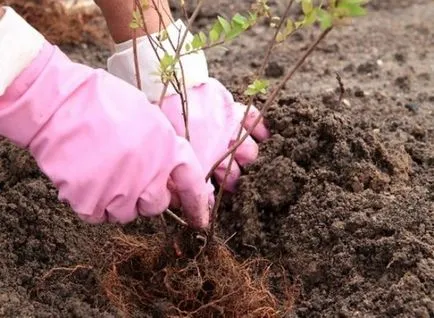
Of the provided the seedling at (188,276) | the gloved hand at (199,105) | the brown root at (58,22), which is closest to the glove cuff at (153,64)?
the gloved hand at (199,105)

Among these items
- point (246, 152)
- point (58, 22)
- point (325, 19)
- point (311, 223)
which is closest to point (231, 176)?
point (246, 152)

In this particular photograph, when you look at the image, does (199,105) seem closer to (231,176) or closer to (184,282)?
(231,176)

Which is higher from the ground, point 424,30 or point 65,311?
point 65,311

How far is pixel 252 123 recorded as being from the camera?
1.66 m

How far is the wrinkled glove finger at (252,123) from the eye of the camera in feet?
5.43

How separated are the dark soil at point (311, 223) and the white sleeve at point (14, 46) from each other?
0.28 meters

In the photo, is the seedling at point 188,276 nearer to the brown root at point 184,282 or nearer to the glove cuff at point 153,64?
the brown root at point 184,282

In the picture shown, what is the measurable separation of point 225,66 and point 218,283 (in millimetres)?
1024

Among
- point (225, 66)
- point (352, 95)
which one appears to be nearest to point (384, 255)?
point (352, 95)

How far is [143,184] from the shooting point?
1.35m

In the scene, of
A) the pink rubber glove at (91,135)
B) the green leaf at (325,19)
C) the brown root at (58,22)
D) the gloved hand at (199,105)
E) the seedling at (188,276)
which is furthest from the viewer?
the brown root at (58,22)

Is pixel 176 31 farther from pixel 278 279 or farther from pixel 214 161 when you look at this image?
pixel 278 279

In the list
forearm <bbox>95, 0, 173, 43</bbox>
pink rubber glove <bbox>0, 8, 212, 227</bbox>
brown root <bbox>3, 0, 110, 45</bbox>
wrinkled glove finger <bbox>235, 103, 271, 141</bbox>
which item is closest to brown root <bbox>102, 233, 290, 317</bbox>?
pink rubber glove <bbox>0, 8, 212, 227</bbox>

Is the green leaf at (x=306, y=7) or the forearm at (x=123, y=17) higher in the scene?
the green leaf at (x=306, y=7)
